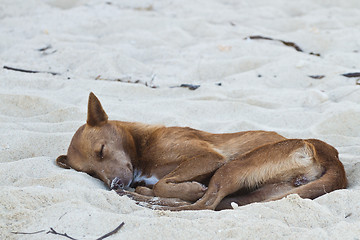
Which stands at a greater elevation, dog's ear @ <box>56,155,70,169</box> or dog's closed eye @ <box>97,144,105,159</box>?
dog's closed eye @ <box>97,144,105,159</box>

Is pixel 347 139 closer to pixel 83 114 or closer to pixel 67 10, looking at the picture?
pixel 83 114

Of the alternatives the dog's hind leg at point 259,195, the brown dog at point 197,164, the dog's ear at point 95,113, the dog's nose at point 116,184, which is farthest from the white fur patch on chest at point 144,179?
the dog's hind leg at point 259,195

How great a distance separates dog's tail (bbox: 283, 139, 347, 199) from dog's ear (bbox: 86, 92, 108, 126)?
Answer: 1.86 metres

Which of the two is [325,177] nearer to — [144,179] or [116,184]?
[144,179]

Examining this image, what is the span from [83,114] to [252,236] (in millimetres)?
3081

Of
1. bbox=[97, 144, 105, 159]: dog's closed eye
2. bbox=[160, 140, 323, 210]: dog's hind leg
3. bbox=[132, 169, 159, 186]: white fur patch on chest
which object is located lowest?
bbox=[132, 169, 159, 186]: white fur patch on chest

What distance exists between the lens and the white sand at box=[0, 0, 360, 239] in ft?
8.91

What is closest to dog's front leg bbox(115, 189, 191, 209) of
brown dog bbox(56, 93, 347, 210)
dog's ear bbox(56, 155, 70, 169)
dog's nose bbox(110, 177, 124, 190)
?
brown dog bbox(56, 93, 347, 210)

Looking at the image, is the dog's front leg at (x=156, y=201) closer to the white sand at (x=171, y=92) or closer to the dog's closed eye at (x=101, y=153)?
the white sand at (x=171, y=92)

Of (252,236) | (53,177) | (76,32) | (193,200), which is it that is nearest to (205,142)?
(193,200)

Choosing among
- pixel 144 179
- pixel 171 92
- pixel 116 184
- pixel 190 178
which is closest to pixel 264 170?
pixel 190 178

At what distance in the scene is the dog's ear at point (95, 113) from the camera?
425 centimetres

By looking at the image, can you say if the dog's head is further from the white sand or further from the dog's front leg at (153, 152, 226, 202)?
the dog's front leg at (153, 152, 226, 202)

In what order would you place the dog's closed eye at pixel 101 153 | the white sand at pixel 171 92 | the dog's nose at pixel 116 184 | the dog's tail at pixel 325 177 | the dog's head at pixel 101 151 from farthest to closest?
the dog's closed eye at pixel 101 153 < the dog's head at pixel 101 151 < the dog's nose at pixel 116 184 < the dog's tail at pixel 325 177 < the white sand at pixel 171 92
